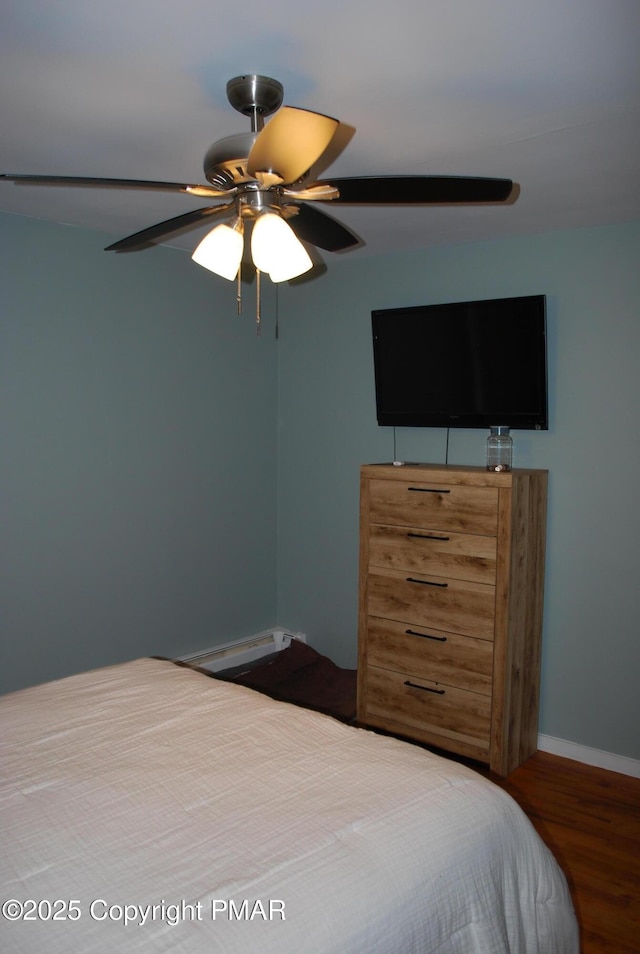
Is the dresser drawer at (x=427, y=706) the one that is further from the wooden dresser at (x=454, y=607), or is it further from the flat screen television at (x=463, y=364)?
the flat screen television at (x=463, y=364)

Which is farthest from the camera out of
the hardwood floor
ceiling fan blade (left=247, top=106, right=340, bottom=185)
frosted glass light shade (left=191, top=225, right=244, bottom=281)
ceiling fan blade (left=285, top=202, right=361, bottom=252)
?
the hardwood floor

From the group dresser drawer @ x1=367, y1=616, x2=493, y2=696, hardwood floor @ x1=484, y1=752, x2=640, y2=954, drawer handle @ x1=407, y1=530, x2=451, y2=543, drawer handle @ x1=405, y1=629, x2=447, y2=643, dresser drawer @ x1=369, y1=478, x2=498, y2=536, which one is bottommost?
hardwood floor @ x1=484, y1=752, x2=640, y2=954

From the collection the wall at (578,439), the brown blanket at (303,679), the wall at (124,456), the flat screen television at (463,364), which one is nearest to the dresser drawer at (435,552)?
the wall at (578,439)

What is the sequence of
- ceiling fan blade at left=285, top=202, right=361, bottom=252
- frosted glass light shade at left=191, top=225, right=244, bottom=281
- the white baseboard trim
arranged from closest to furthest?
frosted glass light shade at left=191, top=225, right=244, bottom=281
ceiling fan blade at left=285, top=202, right=361, bottom=252
the white baseboard trim

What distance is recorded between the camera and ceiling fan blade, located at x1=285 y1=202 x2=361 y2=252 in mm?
2042

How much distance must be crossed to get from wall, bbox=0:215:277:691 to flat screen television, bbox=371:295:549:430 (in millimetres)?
944

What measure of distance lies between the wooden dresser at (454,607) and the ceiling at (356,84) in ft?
4.19

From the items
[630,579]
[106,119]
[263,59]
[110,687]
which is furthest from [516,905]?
[106,119]

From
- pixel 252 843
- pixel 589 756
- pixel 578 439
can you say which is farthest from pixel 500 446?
pixel 252 843

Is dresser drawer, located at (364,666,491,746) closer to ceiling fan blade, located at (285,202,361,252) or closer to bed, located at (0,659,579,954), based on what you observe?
bed, located at (0,659,579,954)

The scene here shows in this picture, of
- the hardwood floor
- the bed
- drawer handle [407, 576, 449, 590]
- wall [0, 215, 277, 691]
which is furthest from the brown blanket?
the bed

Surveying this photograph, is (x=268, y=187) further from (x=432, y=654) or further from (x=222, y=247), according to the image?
(x=432, y=654)

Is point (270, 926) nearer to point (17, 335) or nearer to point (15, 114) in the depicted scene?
point (15, 114)

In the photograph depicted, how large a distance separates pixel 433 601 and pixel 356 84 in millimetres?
2138
